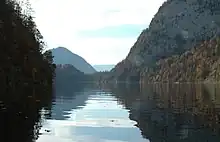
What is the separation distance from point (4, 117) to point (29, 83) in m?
72.1

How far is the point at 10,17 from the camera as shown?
7888cm

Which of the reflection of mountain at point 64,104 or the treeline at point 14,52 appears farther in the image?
the treeline at point 14,52

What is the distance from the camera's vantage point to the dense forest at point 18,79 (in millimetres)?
34091

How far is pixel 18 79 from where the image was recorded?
311 ft

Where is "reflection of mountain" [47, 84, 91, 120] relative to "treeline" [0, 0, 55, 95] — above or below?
below

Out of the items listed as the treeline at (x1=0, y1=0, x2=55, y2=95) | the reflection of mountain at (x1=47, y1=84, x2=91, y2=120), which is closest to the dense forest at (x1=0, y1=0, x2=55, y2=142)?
the treeline at (x1=0, y1=0, x2=55, y2=95)

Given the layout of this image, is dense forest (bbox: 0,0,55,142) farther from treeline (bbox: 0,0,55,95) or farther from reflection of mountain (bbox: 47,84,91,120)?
reflection of mountain (bbox: 47,84,91,120)

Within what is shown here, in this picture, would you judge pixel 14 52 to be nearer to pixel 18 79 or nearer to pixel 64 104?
pixel 18 79

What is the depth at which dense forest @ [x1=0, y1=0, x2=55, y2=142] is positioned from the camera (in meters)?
34.1

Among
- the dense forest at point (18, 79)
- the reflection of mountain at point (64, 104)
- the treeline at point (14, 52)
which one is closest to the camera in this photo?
the dense forest at point (18, 79)

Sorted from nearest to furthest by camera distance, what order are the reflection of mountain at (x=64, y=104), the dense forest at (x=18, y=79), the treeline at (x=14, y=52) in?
the dense forest at (x=18, y=79)
the reflection of mountain at (x=64, y=104)
the treeline at (x=14, y=52)

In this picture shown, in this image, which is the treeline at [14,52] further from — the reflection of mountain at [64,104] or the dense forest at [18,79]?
the reflection of mountain at [64,104]

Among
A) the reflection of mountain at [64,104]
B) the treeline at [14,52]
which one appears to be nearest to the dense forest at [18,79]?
the treeline at [14,52]

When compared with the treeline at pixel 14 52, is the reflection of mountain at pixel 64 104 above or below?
below
